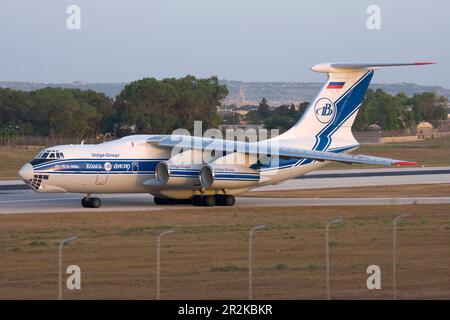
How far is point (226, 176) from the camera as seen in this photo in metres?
40.6

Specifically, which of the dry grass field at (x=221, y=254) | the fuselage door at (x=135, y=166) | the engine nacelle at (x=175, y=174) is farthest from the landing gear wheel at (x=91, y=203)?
the dry grass field at (x=221, y=254)

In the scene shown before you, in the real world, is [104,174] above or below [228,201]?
above

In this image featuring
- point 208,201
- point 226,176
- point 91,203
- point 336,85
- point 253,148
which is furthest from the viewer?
point 336,85

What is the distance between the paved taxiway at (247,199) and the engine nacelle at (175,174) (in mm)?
1082

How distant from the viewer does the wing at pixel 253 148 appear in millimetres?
39938

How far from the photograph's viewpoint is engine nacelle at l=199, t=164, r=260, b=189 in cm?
4038

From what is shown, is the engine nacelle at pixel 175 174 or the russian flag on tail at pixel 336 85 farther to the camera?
the russian flag on tail at pixel 336 85

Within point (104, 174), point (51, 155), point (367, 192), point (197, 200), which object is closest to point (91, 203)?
point (104, 174)

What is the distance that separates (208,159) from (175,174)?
78.0 inches

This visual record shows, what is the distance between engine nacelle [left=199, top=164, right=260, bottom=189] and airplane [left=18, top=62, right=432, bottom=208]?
37 millimetres

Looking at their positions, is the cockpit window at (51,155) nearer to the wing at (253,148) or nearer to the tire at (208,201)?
the wing at (253,148)

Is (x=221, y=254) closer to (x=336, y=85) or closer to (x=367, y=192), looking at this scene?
(x=336, y=85)

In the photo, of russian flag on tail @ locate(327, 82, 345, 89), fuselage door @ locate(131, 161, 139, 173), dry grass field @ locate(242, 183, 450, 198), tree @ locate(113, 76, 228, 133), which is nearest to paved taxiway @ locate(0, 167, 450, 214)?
fuselage door @ locate(131, 161, 139, 173)

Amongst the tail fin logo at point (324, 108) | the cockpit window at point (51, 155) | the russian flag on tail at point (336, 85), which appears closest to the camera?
the cockpit window at point (51, 155)
